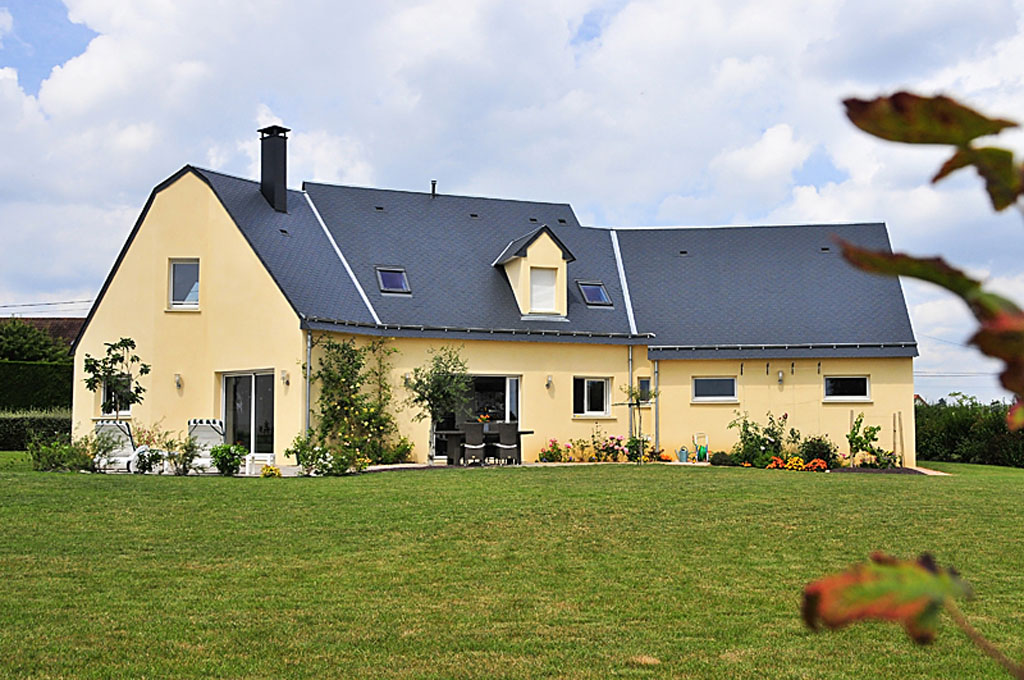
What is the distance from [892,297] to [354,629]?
74.3 feet

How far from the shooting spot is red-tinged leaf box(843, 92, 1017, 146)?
1.09m

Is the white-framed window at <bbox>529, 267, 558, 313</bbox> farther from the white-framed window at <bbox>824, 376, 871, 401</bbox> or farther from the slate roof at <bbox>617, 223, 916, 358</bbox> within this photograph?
the white-framed window at <bbox>824, 376, 871, 401</bbox>

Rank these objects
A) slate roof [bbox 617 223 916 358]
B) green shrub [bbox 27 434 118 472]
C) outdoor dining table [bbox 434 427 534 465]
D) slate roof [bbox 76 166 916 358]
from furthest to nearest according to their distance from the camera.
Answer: slate roof [bbox 617 223 916 358] < slate roof [bbox 76 166 916 358] < outdoor dining table [bbox 434 427 534 465] < green shrub [bbox 27 434 118 472]

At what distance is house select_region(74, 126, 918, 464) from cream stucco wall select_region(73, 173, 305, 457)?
0.04 m

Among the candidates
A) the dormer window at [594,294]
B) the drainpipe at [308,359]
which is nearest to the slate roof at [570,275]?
the dormer window at [594,294]

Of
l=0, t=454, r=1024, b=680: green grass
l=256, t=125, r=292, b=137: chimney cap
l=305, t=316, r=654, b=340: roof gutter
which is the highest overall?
l=256, t=125, r=292, b=137: chimney cap

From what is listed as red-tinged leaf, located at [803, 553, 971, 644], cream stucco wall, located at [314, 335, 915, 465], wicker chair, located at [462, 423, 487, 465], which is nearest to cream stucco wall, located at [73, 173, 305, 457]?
wicker chair, located at [462, 423, 487, 465]

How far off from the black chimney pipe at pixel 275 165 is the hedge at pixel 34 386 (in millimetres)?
11805

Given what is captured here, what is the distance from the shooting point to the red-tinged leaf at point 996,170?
1.13 metres

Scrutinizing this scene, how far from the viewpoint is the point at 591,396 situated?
26.5 m

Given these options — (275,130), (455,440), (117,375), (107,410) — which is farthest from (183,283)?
(455,440)

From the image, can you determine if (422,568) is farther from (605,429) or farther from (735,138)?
(605,429)

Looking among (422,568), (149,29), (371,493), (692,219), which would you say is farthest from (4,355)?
(422,568)

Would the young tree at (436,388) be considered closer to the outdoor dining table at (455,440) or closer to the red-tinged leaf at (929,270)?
the outdoor dining table at (455,440)
